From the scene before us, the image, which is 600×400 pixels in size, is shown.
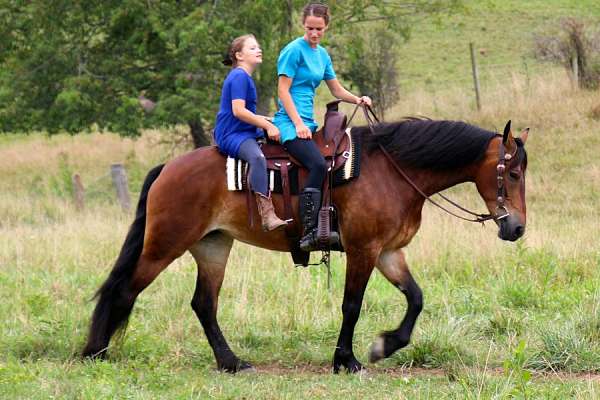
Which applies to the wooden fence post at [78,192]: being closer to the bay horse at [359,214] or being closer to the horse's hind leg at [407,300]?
the bay horse at [359,214]

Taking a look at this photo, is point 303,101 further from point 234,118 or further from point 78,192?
point 78,192

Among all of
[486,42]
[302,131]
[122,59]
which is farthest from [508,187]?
[486,42]

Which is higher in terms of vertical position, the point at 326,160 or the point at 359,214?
the point at 326,160

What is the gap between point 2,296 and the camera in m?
8.58

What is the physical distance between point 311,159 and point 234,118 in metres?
0.69

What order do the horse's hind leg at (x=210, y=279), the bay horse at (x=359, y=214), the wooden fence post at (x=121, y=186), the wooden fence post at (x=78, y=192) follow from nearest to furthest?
the bay horse at (x=359, y=214) < the horse's hind leg at (x=210, y=279) < the wooden fence post at (x=78, y=192) < the wooden fence post at (x=121, y=186)

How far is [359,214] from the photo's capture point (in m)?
6.59

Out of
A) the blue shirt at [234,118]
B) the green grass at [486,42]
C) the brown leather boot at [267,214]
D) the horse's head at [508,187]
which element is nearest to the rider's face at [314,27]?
the blue shirt at [234,118]

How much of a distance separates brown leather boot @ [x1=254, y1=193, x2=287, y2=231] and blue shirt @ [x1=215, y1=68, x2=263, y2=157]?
0.41 metres

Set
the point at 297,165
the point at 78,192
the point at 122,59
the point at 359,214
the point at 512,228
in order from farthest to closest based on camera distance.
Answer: the point at 122,59, the point at 78,192, the point at 297,165, the point at 359,214, the point at 512,228

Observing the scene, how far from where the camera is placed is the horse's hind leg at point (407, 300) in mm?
6633

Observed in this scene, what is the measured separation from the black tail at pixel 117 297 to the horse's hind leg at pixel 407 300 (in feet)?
6.04

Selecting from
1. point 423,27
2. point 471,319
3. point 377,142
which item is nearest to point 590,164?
point 471,319

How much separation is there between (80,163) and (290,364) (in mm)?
18118
